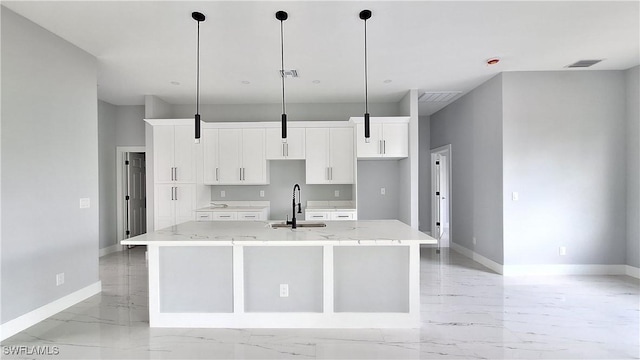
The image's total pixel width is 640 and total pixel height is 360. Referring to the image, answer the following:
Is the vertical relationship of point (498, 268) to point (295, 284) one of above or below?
below

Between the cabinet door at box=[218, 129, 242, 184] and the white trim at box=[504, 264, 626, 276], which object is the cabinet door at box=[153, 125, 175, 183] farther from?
the white trim at box=[504, 264, 626, 276]

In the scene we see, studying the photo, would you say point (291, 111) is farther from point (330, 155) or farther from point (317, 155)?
point (330, 155)

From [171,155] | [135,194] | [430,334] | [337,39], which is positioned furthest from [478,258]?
[135,194]

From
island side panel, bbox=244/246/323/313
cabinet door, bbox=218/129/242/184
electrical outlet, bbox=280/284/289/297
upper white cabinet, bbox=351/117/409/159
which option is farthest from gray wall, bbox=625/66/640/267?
cabinet door, bbox=218/129/242/184

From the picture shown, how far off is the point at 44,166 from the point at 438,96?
5.50 m

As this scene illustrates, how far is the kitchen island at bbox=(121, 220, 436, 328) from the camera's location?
2.73 metres

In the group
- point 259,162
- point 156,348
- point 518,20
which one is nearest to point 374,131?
point 259,162

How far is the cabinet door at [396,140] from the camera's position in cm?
509

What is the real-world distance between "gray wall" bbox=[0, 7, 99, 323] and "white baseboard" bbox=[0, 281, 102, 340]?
54 mm

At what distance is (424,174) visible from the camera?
6.97m

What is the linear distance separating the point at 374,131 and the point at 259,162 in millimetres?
2014

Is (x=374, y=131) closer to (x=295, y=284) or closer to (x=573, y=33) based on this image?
(x=573, y=33)

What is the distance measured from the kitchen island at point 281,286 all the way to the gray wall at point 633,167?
3616 mm

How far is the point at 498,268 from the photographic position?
4.37 meters
